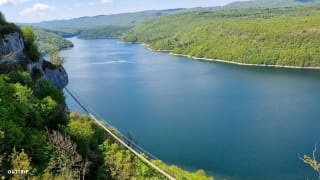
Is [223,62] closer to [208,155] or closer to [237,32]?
[237,32]

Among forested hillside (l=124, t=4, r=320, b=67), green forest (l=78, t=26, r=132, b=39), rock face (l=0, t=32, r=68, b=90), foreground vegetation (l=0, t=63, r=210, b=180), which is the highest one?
rock face (l=0, t=32, r=68, b=90)

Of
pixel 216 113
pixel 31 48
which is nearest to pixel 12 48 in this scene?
pixel 31 48

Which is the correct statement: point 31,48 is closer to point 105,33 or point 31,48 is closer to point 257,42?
point 257,42

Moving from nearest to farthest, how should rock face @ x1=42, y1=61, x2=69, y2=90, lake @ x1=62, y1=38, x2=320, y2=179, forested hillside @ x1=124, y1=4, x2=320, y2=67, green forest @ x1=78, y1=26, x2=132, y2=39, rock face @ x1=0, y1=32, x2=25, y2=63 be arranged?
rock face @ x1=0, y1=32, x2=25, y2=63 → rock face @ x1=42, y1=61, x2=69, y2=90 → lake @ x1=62, y1=38, x2=320, y2=179 → forested hillside @ x1=124, y1=4, x2=320, y2=67 → green forest @ x1=78, y1=26, x2=132, y2=39

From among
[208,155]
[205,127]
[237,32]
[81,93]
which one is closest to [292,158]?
[208,155]

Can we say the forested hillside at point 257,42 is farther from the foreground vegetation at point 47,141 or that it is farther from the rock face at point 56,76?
the foreground vegetation at point 47,141

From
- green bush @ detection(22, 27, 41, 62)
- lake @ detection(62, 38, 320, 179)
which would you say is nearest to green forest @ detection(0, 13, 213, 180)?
green bush @ detection(22, 27, 41, 62)

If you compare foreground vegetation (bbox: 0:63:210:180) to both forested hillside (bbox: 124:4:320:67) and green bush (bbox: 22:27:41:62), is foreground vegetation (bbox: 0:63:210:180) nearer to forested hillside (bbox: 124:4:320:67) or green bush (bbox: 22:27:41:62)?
green bush (bbox: 22:27:41:62)
